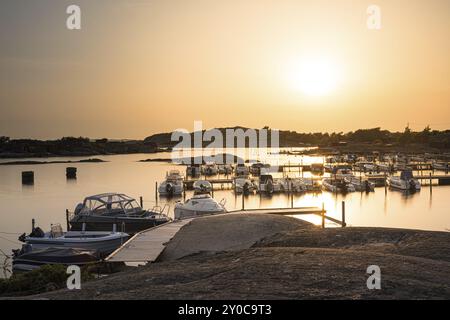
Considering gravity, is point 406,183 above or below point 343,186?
above

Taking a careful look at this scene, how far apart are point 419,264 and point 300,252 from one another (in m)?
2.50

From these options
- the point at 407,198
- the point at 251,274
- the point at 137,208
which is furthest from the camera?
the point at 407,198

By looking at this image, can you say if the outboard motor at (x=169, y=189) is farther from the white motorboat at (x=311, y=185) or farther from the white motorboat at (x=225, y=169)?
the white motorboat at (x=225, y=169)

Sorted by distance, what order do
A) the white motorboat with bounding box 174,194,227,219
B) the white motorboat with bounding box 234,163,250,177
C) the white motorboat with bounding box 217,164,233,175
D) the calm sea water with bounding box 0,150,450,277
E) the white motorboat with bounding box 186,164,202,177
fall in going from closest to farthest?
the white motorboat with bounding box 174,194,227,219 < the calm sea water with bounding box 0,150,450,277 < the white motorboat with bounding box 234,163,250,177 < the white motorboat with bounding box 186,164,202,177 < the white motorboat with bounding box 217,164,233,175

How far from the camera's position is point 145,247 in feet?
62.2

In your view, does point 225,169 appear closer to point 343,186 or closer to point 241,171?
point 241,171

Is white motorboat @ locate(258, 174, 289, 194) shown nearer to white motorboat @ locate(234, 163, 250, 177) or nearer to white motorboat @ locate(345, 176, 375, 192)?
white motorboat @ locate(345, 176, 375, 192)

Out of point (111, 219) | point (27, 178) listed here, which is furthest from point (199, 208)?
point (27, 178)

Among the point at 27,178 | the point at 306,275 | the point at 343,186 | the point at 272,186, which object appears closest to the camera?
the point at 306,275

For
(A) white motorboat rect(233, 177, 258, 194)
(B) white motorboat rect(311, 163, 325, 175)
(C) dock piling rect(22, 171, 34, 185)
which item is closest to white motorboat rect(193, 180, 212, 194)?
(A) white motorboat rect(233, 177, 258, 194)

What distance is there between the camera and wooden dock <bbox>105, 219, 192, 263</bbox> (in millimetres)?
17172
